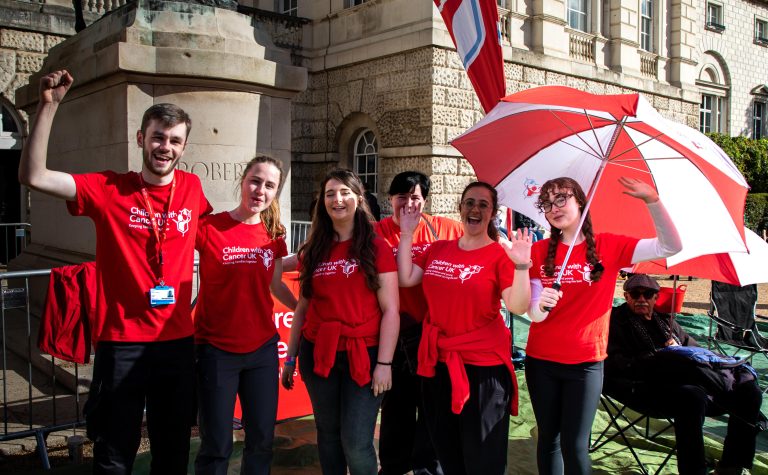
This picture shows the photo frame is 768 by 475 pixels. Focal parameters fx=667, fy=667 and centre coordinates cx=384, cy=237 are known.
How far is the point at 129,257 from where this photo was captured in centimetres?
299

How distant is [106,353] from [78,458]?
1825mm

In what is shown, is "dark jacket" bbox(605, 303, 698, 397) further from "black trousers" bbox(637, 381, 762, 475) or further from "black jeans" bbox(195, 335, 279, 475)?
"black jeans" bbox(195, 335, 279, 475)

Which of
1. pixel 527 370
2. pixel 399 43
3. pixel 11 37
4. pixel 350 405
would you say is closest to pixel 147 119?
pixel 350 405

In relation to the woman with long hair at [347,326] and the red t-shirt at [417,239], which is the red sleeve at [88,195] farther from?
the red t-shirt at [417,239]

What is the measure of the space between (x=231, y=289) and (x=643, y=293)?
297cm

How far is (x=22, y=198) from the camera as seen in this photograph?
1636 cm

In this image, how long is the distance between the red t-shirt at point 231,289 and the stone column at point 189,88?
7.58 feet

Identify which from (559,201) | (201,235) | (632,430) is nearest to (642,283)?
(632,430)

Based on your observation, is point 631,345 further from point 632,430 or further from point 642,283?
point 632,430

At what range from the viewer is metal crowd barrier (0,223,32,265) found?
1543 centimetres

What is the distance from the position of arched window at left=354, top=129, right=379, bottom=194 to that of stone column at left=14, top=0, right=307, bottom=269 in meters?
11.2

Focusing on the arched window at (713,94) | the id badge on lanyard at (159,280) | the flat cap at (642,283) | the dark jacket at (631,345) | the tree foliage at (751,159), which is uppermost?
the arched window at (713,94)

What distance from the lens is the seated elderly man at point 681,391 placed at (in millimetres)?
4016

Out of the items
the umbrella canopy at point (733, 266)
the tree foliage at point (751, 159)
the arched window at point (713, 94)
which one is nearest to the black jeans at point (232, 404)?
the umbrella canopy at point (733, 266)
